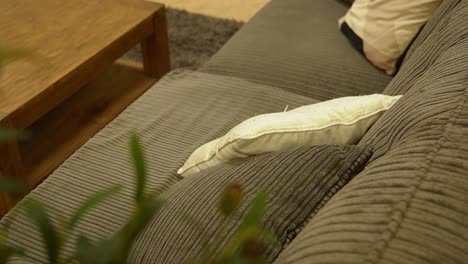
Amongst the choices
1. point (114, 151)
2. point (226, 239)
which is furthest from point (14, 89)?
point (226, 239)

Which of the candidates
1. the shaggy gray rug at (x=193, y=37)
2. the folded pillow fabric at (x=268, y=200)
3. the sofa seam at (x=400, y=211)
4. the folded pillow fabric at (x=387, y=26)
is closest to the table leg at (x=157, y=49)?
the shaggy gray rug at (x=193, y=37)

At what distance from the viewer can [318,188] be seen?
0.88 metres

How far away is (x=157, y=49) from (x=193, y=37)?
673mm

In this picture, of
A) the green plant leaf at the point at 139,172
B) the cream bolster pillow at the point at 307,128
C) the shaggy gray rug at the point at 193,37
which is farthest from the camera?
the shaggy gray rug at the point at 193,37

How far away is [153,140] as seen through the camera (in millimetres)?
1454

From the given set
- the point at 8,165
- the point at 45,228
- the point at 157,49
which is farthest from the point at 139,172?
the point at 157,49

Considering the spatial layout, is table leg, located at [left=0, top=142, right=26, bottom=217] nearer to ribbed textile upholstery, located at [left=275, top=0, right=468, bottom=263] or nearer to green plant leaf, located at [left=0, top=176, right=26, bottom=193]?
ribbed textile upholstery, located at [left=275, top=0, right=468, bottom=263]

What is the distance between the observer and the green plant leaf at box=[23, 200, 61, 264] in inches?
13.1

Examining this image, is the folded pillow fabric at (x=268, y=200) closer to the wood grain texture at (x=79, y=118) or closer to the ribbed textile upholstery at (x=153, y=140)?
the ribbed textile upholstery at (x=153, y=140)

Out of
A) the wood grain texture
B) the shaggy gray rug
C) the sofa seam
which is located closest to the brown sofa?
the sofa seam

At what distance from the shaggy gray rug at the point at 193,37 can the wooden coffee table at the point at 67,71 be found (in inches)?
13.9

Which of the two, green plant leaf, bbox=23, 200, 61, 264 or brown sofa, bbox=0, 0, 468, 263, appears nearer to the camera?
green plant leaf, bbox=23, 200, 61, 264

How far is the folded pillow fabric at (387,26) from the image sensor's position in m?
1.62

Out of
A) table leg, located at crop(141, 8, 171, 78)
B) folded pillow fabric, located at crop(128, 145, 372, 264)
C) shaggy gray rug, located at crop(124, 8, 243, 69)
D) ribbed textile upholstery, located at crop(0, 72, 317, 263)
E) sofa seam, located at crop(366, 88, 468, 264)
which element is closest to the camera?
sofa seam, located at crop(366, 88, 468, 264)
